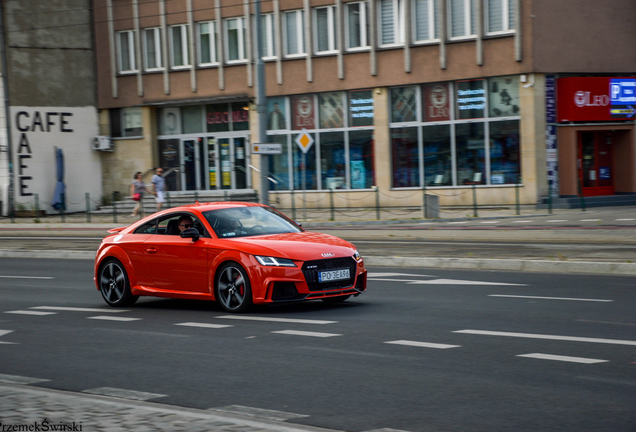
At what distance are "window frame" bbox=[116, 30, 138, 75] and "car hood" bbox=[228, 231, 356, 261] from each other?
3226 centimetres

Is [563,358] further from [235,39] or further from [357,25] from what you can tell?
[235,39]

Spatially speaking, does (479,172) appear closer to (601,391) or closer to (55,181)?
(55,181)

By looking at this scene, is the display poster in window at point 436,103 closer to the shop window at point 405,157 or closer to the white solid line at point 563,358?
the shop window at point 405,157

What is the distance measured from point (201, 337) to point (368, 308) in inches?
96.0

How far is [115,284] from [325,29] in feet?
84.6

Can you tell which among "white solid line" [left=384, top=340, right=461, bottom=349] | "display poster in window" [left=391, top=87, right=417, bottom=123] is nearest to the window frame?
"display poster in window" [left=391, top=87, right=417, bottom=123]

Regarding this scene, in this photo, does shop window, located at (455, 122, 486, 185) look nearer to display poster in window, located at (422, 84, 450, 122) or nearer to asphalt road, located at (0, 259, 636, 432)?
display poster in window, located at (422, 84, 450, 122)

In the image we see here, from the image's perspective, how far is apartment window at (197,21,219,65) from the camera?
129ft

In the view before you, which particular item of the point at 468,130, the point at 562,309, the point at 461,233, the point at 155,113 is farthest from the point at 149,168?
the point at 562,309

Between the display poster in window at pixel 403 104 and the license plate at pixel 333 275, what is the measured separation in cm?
2441

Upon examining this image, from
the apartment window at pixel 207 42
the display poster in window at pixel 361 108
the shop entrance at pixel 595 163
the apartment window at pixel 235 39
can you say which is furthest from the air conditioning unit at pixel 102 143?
the shop entrance at pixel 595 163

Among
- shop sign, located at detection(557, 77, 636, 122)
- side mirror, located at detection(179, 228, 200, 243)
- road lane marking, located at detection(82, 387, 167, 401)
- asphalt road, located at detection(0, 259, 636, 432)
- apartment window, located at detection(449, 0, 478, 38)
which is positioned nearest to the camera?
asphalt road, located at detection(0, 259, 636, 432)

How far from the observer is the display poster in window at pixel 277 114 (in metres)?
37.9

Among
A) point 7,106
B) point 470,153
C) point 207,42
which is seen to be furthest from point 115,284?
point 7,106
